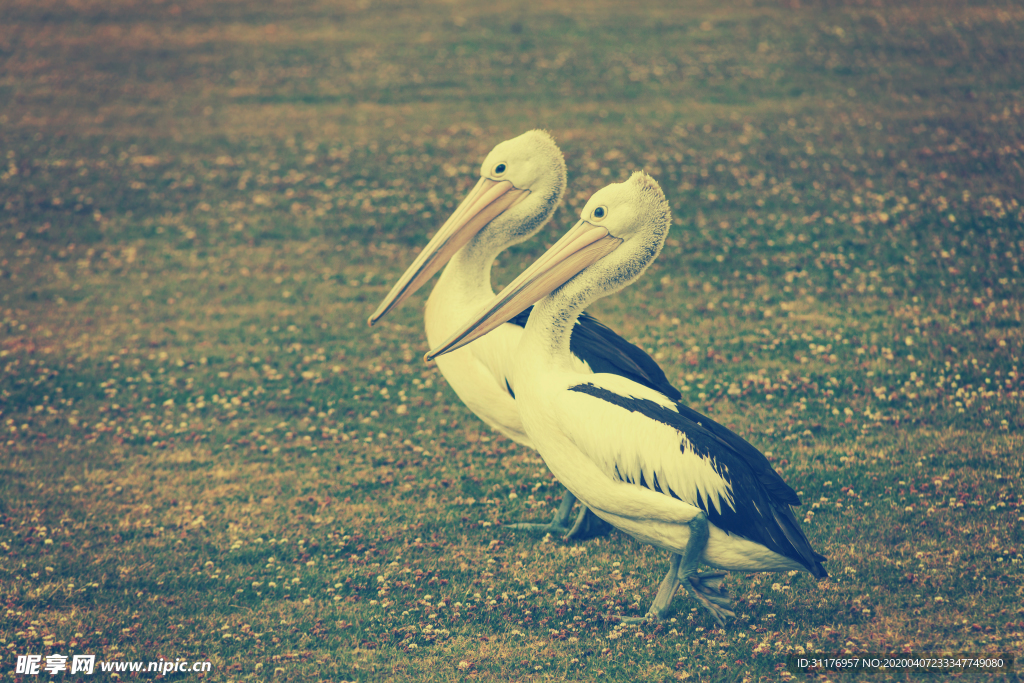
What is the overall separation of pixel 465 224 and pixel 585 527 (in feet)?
8.26

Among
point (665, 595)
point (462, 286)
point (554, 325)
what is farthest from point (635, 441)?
point (462, 286)

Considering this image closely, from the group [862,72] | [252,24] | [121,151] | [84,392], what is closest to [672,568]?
[84,392]

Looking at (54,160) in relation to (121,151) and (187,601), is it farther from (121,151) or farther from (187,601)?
(187,601)

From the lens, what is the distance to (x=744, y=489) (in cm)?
568

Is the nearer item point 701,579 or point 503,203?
point 701,579

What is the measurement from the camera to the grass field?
6441 mm

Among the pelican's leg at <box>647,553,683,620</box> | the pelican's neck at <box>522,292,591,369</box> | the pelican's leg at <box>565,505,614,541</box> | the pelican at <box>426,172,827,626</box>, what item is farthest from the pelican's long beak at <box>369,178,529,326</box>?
the pelican's leg at <box>647,553,683,620</box>

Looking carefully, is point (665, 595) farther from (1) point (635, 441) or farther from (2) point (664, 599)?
(1) point (635, 441)

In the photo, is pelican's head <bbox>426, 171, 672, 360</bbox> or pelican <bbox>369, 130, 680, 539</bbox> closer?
pelican's head <bbox>426, 171, 672, 360</bbox>

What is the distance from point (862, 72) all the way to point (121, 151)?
14841 mm

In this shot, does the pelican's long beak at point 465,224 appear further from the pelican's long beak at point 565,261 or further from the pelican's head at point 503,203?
the pelican's long beak at point 565,261

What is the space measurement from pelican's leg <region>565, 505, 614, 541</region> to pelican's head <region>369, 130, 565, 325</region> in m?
2.12

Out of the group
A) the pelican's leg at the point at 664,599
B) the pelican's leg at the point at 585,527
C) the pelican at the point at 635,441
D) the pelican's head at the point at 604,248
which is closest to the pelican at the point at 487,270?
the pelican's leg at the point at 585,527

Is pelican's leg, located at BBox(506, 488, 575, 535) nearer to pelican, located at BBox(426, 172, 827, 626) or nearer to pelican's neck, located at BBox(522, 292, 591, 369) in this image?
pelican, located at BBox(426, 172, 827, 626)
